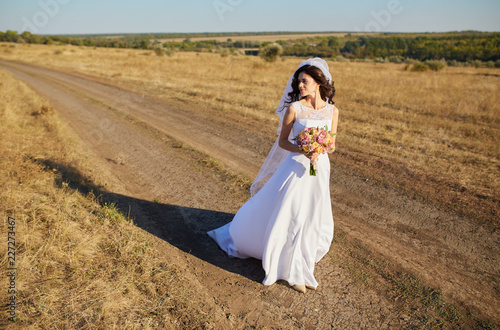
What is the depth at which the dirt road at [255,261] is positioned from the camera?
321 cm

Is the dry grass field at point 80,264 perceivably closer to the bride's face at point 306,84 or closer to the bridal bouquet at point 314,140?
the bridal bouquet at point 314,140

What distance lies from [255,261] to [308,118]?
1.95m

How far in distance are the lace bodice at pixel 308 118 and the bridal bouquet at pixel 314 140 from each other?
176 mm

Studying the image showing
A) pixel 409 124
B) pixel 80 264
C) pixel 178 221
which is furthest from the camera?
pixel 409 124

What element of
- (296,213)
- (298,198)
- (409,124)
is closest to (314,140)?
(298,198)

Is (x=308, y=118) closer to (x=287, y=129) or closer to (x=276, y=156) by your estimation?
(x=287, y=129)

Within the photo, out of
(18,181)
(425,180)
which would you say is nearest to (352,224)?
(425,180)

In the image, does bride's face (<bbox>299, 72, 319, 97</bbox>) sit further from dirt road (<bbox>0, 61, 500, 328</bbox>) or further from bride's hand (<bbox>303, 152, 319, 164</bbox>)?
dirt road (<bbox>0, 61, 500, 328</bbox>)

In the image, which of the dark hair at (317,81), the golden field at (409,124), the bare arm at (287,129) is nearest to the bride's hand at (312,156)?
the bare arm at (287,129)

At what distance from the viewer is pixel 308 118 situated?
343 centimetres

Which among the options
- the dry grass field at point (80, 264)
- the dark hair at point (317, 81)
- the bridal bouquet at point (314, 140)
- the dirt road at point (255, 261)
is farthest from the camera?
the dark hair at point (317, 81)

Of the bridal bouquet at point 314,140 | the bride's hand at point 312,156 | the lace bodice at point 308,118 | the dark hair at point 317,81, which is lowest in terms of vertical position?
the bride's hand at point 312,156

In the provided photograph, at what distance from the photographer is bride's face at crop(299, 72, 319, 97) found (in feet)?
11.1

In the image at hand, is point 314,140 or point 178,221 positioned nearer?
point 314,140
